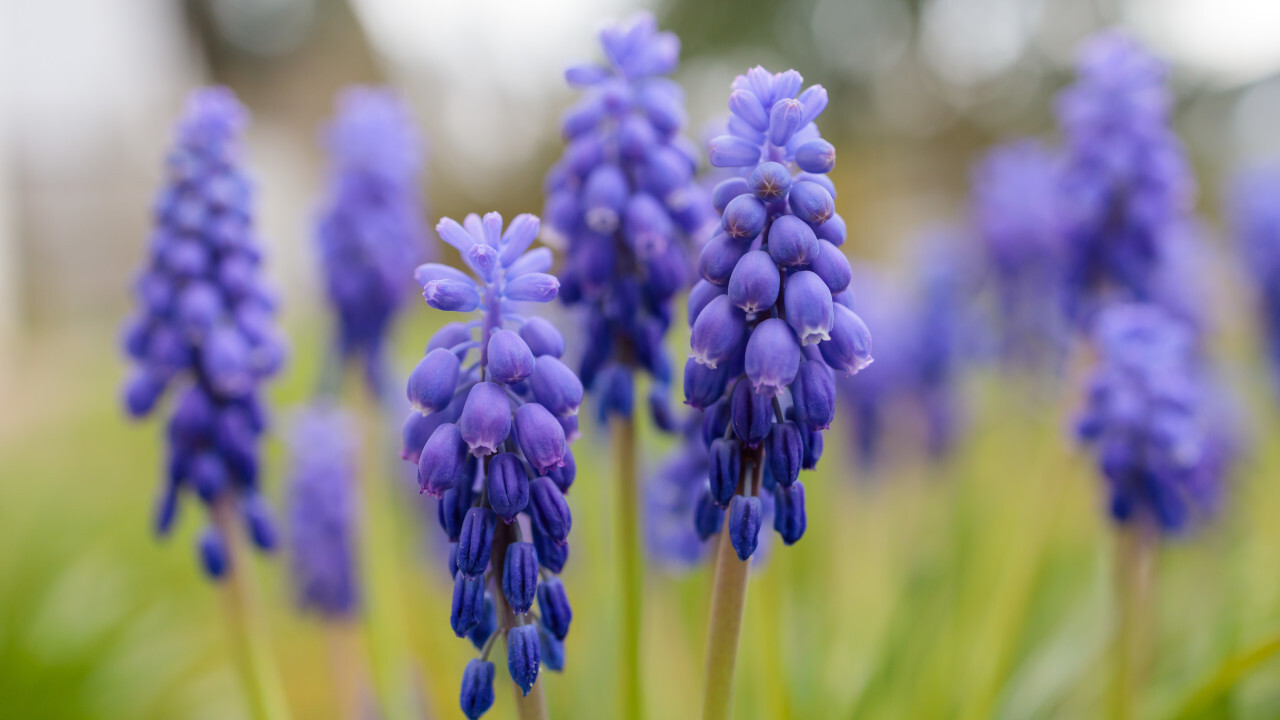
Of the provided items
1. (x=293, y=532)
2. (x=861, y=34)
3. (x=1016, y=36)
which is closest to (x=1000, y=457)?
(x=293, y=532)

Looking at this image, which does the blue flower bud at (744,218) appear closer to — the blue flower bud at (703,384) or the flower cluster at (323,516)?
the blue flower bud at (703,384)

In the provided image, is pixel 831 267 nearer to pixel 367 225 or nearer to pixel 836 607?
pixel 367 225

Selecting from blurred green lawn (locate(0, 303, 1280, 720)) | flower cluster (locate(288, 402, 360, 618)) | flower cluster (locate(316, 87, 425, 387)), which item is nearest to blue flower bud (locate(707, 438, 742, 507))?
blurred green lawn (locate(0, 303, 1280, 720))

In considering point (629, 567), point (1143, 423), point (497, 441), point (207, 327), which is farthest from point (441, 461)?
point (1143, 423)

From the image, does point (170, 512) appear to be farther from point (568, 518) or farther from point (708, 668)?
point (708, 668)

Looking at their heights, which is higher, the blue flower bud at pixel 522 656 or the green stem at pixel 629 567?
the green stem at pixel 629 567

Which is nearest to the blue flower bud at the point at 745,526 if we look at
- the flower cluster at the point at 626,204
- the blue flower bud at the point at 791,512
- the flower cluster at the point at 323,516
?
the blue flower bud at the point at 791,512
